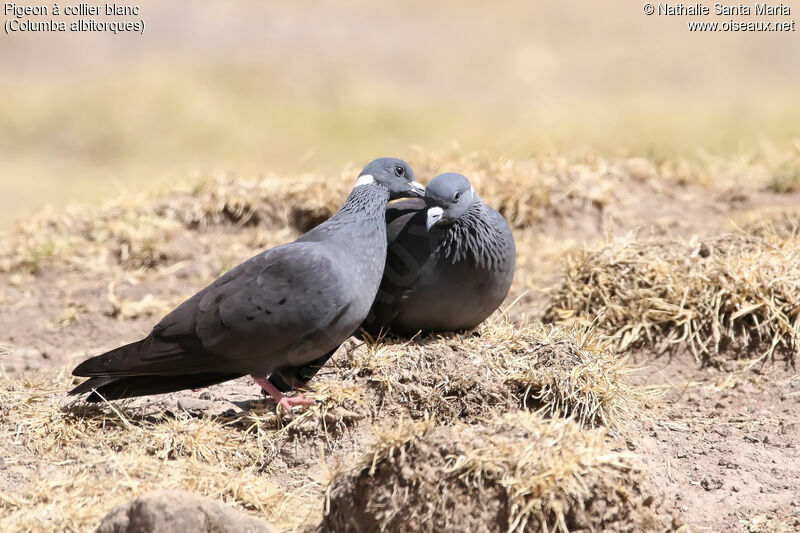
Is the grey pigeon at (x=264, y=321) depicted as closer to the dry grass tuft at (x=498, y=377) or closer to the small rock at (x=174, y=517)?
the dry grass tuft at (x=498, y=377)

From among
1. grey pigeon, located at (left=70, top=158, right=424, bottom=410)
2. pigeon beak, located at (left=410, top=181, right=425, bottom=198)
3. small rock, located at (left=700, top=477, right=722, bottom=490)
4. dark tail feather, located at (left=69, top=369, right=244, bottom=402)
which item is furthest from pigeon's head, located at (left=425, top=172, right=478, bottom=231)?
small rock, located at (left=700, top=477, right=722, bottom=490)

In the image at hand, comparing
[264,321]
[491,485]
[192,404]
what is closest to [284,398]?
[264,321]

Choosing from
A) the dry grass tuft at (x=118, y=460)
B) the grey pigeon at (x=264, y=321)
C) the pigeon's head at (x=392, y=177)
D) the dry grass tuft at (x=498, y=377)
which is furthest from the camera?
the pigeon's head at (x=392, y=177)

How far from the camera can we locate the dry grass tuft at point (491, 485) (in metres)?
2.93

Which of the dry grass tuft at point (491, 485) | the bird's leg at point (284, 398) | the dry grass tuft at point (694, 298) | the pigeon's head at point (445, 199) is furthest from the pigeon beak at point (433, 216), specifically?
the dry grass tuft at point (694, 298)

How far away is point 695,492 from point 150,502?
2.13 m

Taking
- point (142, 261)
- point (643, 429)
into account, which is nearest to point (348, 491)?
point (643, 429)

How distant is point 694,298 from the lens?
5145 mm

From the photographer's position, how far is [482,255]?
13.9 feet

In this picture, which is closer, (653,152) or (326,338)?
(326,338)

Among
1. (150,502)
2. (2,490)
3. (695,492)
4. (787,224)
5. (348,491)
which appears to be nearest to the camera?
(150,502)

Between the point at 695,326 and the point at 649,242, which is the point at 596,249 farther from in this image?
the point at 695,326

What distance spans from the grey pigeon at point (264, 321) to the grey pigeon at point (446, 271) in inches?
9.3

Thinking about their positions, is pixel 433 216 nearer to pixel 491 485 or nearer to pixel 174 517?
pixel 491 485
